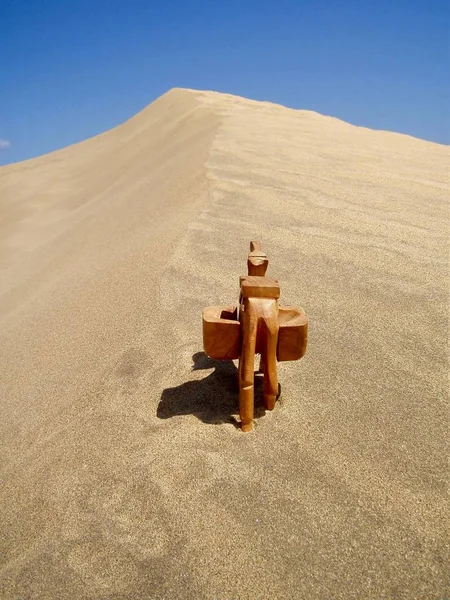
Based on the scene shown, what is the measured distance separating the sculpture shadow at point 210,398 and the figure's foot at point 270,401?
4 cm

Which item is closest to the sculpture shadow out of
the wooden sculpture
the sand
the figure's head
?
the sand

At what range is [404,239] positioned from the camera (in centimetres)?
312

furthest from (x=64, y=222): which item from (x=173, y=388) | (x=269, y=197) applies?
(x=173, y=388)

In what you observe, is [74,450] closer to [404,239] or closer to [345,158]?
[404,239]

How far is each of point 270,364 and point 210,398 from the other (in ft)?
1.17

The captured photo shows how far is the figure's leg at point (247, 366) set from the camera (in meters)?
1.38

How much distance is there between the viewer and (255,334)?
1.38 metres

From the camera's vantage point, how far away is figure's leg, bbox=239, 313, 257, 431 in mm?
1382

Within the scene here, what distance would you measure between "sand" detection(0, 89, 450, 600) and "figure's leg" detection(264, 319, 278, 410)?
0.08 m

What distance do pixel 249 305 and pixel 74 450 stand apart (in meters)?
0.80

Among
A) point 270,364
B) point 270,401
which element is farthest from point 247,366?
point 270,401

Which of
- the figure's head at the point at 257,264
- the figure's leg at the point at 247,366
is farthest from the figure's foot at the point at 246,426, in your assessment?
the figure's head at the point at 257,264

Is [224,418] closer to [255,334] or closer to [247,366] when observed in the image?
[247,366]

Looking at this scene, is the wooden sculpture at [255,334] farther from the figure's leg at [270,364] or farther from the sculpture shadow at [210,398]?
the sculpture shadow at [210,398]
